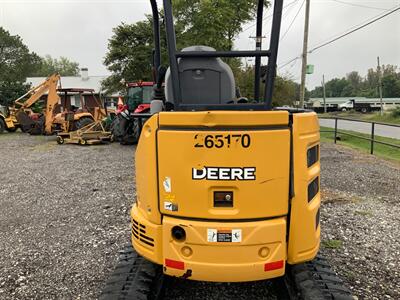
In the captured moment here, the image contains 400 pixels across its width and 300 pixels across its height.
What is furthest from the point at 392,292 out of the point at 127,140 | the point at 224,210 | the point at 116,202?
the point at 127,140

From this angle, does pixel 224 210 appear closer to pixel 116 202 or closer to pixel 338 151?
pixel 116 202

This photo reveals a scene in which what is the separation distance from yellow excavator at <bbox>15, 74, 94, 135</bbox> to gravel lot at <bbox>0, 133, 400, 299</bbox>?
27.0 feet

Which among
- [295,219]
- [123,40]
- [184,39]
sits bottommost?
[295,219]

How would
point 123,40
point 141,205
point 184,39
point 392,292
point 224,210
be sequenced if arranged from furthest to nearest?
point 123,40 → point 184,39 → point 392,292 → point 141,205 → point 224,210

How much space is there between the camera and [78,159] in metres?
11.8

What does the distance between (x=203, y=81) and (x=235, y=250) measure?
4.24 feet

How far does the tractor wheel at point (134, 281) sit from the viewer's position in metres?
2.78

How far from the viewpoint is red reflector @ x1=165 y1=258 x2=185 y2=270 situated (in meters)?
2.56

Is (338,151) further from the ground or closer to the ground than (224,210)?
closer to the ground

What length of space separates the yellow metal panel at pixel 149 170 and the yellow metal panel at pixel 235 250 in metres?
0.22

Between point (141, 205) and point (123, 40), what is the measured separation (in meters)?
29.0

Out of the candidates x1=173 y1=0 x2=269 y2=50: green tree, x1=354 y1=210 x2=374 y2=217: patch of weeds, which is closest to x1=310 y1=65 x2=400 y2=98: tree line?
x1=173 y1=0 x2=269 y2=50: green tree

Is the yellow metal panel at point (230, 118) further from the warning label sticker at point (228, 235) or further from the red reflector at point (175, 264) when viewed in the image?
the red reflector at point (175, 264)

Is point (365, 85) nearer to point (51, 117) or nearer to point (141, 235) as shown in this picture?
point (51, 117)
